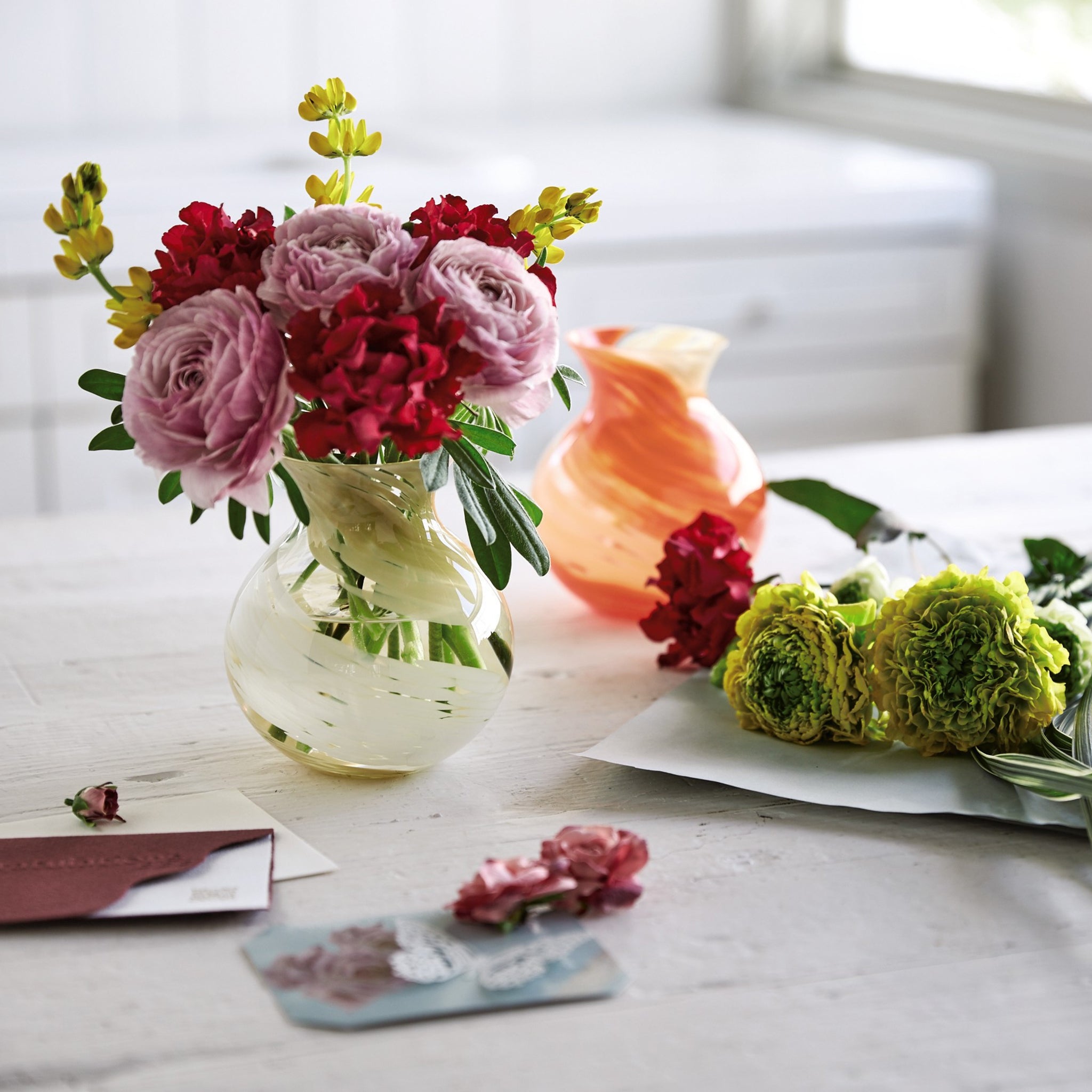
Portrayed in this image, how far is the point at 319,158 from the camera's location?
8.51 ft

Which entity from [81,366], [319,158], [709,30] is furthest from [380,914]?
[709,30]

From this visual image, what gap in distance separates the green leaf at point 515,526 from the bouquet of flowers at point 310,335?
0.02 metres

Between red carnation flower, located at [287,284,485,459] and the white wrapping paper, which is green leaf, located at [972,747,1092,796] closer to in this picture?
the white wrapping paper

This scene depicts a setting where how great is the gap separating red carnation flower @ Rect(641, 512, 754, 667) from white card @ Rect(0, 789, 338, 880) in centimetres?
30

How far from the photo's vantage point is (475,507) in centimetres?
74

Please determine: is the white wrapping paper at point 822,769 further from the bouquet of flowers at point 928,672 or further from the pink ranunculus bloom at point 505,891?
the pink ranunculus bloom at point 505,891

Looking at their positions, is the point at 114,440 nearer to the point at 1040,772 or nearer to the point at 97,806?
the point at 97,806

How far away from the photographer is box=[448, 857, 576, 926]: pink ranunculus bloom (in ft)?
2.15

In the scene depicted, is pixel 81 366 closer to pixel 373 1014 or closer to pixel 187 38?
pixel 187 38

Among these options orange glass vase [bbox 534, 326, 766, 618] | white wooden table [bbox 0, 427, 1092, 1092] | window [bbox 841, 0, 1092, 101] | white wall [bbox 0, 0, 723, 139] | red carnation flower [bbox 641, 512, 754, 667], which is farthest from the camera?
white wall [bbox 0, 0, 723, 139]

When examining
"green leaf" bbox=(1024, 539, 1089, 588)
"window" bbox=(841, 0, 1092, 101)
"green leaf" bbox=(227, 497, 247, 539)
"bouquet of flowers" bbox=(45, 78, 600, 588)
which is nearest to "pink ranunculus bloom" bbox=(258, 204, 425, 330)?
"bouquet of flowers" bbox=(45, 78, 600, 588)

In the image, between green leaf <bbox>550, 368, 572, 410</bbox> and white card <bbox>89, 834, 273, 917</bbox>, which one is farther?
green leaf <bbox>550, 368, 572, 410</bbox>

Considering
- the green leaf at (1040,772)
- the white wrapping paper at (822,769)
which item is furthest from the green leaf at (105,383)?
the green leaf at (1040,772)

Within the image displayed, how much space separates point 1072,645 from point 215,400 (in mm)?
497
